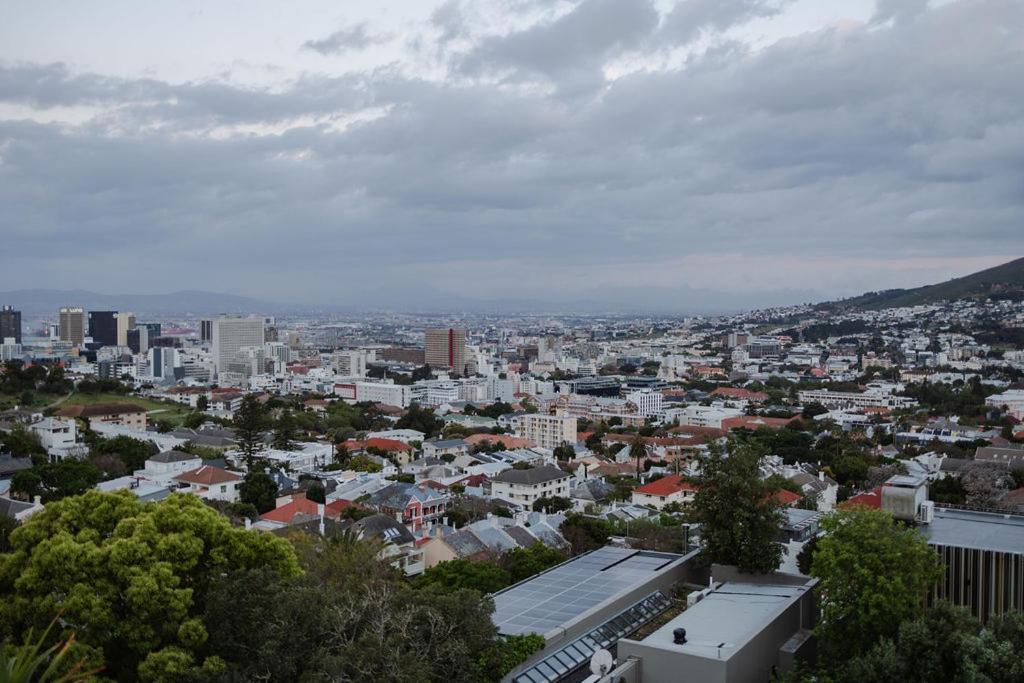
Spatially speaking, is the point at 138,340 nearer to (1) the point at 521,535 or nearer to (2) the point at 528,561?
(1) the point at 521,535

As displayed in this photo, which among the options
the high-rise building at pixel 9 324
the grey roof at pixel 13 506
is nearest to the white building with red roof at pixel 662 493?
the grey roof at pixel 13 506

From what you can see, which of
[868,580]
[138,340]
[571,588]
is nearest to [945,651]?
[868,580]

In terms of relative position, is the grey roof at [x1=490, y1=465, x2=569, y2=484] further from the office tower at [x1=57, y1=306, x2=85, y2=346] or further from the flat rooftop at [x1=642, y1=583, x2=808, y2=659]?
the office tower at [x1=57, y1=306, x2=85, y2=346]

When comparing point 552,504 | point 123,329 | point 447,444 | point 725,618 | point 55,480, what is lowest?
point 447,444

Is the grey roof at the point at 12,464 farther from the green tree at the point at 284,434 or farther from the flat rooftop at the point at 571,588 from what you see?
the flat rooftop at the point at 571,588

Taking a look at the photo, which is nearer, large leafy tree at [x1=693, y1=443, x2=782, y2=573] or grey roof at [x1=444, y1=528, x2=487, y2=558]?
large leafy tree at [x1=693, y1=443, x2=782, y2=573]

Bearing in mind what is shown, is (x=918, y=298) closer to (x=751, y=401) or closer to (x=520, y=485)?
(x=751, y=401)

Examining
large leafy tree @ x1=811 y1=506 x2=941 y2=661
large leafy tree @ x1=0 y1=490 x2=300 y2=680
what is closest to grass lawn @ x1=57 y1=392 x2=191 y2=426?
large leafy tree @ x1=0 y1=490 x2=300 y2=680
